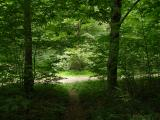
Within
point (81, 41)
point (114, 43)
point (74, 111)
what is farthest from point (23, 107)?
point (81, 41)

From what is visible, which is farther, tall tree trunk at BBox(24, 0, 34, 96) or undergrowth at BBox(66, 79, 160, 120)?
tall tree trunk at BBox(24, 0, 34, 96)

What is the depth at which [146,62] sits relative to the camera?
11.4 metres

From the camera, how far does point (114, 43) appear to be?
10789 mm

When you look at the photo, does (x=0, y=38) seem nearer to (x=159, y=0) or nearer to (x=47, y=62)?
(x=47, y=62)

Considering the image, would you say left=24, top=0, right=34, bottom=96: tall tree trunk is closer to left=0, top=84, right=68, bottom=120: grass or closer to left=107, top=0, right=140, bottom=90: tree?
left=0, top=84, right=68, bottom=120: grass

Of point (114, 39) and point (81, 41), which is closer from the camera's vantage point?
point (114, 39)

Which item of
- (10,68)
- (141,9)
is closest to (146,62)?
(141,9)

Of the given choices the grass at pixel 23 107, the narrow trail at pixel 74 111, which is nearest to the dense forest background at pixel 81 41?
the narrow trail at pixel 74 111

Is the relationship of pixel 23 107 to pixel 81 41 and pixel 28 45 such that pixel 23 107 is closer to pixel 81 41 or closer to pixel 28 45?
pixel 28 45

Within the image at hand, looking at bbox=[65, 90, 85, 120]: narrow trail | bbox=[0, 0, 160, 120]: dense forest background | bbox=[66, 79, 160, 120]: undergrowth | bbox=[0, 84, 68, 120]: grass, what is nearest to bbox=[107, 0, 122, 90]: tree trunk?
bbox=[0, 0, 160, 120]: dense forest background

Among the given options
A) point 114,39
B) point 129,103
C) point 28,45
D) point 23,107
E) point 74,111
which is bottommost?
point 74,111

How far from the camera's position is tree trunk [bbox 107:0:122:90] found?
10859 millimetres

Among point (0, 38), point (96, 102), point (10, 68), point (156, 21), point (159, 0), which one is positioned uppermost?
point (159, 0)

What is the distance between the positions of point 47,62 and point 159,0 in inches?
211
